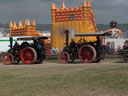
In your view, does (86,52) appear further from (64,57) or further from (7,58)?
(7,58)

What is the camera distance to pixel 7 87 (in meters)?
5.80

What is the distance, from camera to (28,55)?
45.9 ft

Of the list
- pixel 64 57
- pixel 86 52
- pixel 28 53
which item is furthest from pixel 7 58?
pixel 86 52

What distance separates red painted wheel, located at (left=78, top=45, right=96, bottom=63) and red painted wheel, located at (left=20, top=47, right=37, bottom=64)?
2489mm

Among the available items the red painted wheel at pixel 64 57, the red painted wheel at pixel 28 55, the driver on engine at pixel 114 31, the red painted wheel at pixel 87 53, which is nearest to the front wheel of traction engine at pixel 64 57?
the red painted wheel at pixel 64 57

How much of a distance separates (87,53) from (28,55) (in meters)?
3.23

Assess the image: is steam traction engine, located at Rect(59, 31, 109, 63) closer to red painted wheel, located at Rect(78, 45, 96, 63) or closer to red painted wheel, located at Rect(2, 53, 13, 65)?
red painted wheel, located at Rect(78, 45, 96, 63)

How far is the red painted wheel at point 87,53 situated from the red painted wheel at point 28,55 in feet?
8.17

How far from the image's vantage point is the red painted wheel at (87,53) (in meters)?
13.4

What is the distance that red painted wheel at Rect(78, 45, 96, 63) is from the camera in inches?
528

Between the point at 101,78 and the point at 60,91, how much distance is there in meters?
1.73

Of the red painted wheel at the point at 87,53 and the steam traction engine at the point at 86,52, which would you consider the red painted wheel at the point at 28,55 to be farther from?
the red painted wheel at the point at 87,53

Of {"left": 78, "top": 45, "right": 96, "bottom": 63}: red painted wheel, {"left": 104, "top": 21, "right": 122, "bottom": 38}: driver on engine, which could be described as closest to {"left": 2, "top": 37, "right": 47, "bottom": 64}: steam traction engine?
{"left": 78, "top": 45, "right": 96, "bottom": 63}: red painted wheel

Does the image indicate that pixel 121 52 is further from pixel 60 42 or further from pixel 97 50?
pixel 60 42
